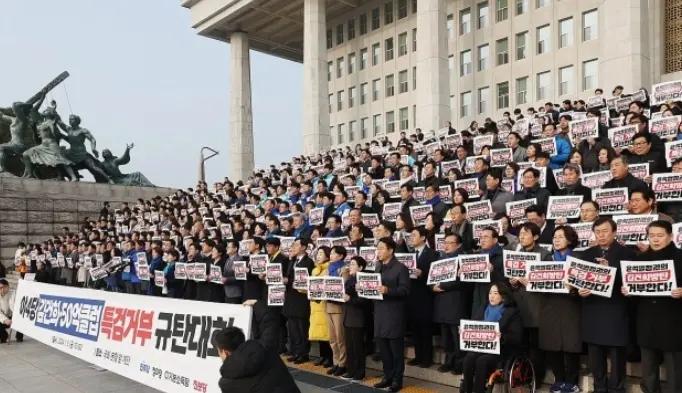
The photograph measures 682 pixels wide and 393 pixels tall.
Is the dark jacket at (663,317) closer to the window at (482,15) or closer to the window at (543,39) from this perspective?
the window at (543,39)

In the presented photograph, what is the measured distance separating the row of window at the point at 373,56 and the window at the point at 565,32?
11.5 metres

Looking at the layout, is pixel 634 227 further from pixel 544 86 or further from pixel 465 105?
pixel 465 105

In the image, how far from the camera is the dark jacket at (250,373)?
430cm

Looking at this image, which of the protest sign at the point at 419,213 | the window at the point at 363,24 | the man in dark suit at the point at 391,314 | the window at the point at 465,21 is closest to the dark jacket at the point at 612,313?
the man in dark suit at the point at 391,314

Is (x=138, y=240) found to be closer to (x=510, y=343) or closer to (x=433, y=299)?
(x=433, y=299)

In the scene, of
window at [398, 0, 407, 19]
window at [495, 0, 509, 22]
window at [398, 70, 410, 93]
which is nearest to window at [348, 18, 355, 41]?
window at [398, 0, 407, 19]

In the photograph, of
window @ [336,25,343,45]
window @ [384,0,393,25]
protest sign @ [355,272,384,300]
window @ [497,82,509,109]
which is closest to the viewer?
protest sign @ [355,272,384,300]

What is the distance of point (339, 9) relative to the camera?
48812mm

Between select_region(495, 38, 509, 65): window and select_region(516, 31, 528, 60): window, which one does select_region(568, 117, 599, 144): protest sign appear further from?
select_region(495, 38, 509, 65): window

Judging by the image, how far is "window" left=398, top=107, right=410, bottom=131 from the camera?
4519cm

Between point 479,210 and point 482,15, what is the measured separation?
34.4m

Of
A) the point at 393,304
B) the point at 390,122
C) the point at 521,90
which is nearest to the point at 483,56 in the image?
the point at 521,90

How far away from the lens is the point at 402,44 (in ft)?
149

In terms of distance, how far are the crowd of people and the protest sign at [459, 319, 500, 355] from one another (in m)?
0.13
